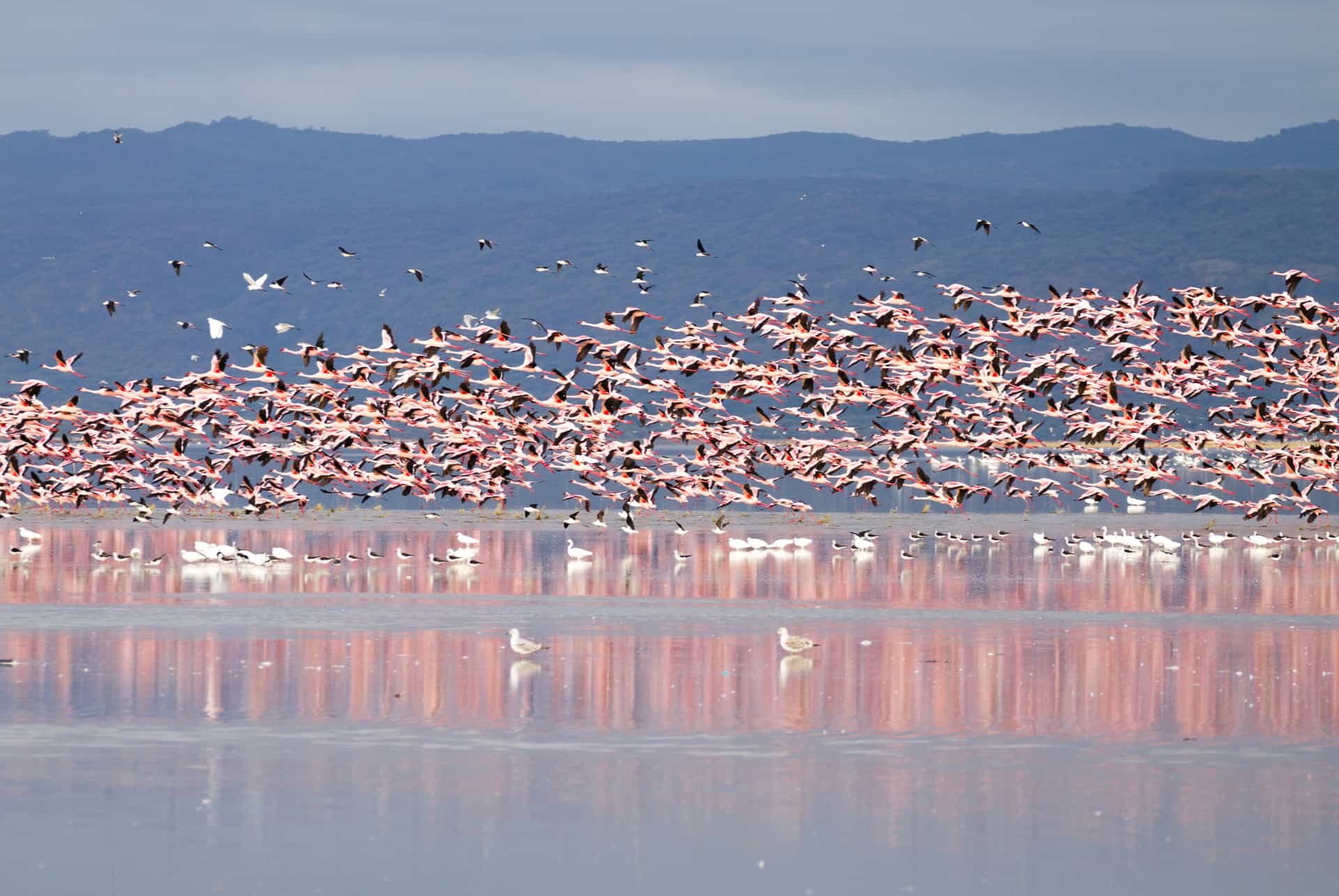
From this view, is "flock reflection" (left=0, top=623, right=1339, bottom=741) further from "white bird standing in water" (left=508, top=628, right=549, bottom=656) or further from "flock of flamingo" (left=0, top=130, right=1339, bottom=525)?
"flock of flamingo" (left=0, top=130, right=1339, bottom=525)

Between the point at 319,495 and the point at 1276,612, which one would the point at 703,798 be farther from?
the point at 319,495

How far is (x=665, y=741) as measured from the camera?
18.1m

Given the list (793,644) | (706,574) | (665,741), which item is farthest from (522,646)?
(706,574)

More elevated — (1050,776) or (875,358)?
(875,358)

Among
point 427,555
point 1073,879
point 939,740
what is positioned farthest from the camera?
point 427,555

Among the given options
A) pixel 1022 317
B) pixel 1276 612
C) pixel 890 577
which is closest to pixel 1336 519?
pixel 1022 317

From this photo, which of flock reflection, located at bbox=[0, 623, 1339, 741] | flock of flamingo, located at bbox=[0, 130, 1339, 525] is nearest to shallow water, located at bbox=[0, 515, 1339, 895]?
flock reflection, located at bbox=[0, 623, 1339, 741]

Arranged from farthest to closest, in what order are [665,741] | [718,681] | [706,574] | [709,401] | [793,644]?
[709,401], [706,574], [793,644], [718,681], [665,741]

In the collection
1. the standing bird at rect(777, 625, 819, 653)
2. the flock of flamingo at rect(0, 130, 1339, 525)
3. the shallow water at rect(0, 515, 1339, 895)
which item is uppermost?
the flock of flamingo at rect(0, 130, 1339, 525)

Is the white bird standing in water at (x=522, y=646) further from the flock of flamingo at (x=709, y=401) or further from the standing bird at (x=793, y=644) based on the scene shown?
the flock of flamingo at (x=709, y=401)

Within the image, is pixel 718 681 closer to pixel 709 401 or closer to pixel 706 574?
pixel 706 574

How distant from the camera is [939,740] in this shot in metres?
18.1

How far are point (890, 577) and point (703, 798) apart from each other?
809 inches

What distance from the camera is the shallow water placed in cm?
1377
